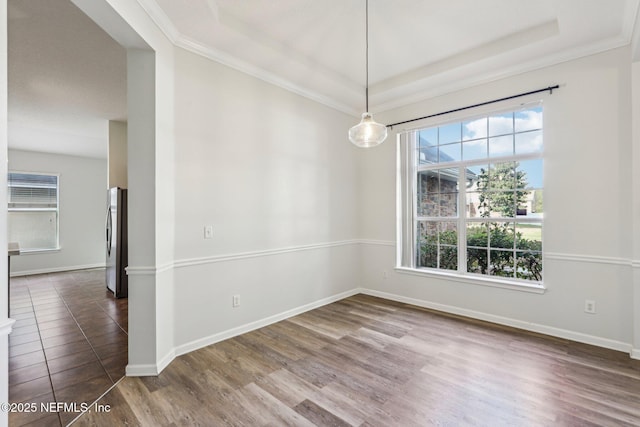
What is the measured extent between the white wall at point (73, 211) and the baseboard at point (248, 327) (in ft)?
20.9

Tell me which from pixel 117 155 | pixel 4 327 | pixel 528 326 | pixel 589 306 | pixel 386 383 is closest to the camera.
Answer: pixel 4 327

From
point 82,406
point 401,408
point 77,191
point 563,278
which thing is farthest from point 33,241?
point 563,278

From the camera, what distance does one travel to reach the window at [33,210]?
6.50 m

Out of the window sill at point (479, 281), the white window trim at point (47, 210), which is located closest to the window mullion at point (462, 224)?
the window sill at point (479, 281)

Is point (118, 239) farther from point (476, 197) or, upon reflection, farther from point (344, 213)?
point (476, 197)

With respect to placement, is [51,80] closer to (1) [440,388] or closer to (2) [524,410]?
(1) [440,388]

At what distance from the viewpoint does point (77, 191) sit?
283 inches

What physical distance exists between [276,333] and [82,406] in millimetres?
1673

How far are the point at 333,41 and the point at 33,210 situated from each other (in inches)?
306

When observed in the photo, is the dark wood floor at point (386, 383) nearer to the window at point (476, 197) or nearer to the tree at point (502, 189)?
the window at point (476, 197)

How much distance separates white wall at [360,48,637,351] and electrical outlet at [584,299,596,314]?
0.12 ft

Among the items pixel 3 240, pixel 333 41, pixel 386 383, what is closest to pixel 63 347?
pixel 3 240

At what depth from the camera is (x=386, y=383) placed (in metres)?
2.29

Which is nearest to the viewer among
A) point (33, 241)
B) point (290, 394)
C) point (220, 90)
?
point (290, 394)
